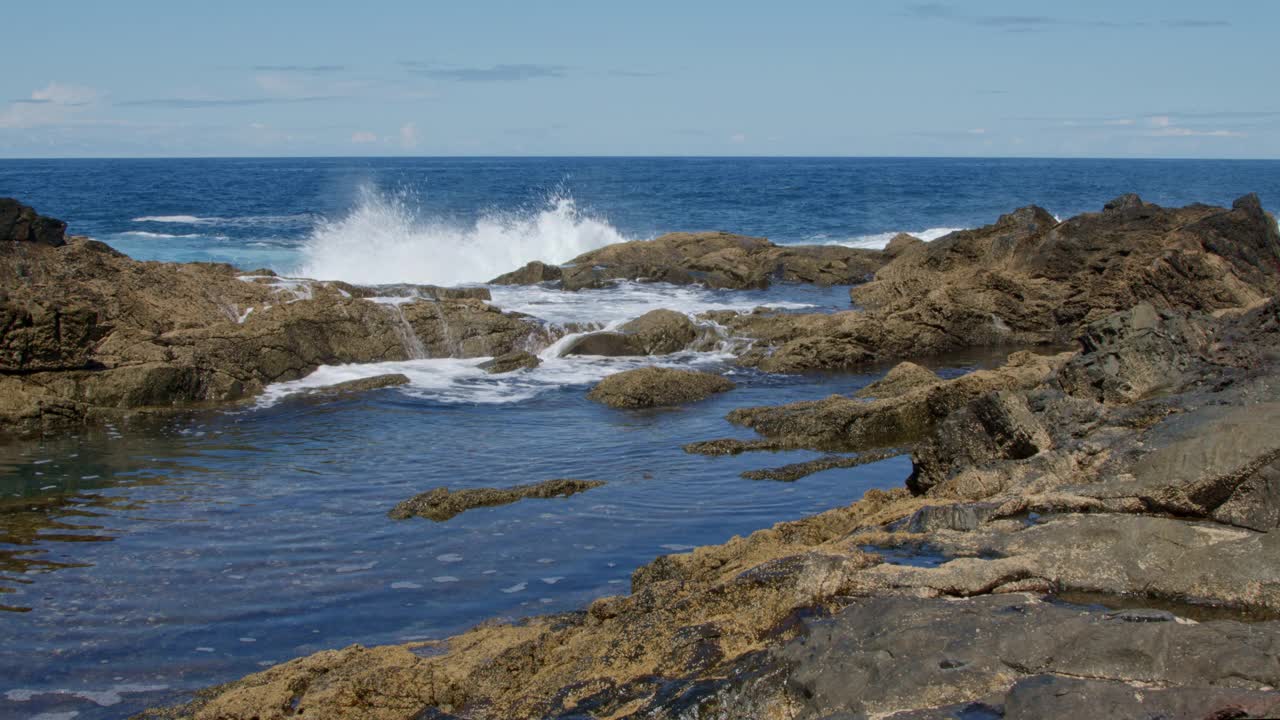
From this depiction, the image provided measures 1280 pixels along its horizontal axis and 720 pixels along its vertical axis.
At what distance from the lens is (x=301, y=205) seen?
4847cm

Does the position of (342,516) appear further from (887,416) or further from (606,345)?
(606,345)

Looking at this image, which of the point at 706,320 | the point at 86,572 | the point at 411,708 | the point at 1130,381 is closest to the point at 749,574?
the point at 411,708

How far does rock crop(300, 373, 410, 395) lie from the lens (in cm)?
1266

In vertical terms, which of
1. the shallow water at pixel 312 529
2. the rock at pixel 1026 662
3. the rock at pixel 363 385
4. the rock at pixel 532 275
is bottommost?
the shallow water at pixel 312 529

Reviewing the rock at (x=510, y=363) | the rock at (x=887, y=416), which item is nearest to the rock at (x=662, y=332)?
the rock at (x=510, y=363)

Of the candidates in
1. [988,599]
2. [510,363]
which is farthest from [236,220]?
[988,599]

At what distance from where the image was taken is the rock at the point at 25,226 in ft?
44.2

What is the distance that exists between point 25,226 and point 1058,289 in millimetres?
14363

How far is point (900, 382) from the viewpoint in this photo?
10953 mm

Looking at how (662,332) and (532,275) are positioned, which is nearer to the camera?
(662,332)

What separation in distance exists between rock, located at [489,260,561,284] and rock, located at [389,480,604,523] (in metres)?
13.6

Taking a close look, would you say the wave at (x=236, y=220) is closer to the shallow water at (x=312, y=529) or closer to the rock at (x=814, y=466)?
the shallow water at (x=312, y=529)

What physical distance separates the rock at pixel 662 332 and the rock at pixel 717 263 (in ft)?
17.2

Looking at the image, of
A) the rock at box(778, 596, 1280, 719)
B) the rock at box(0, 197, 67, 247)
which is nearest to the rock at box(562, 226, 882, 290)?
the rock at box(0, 197, 67, 247)
